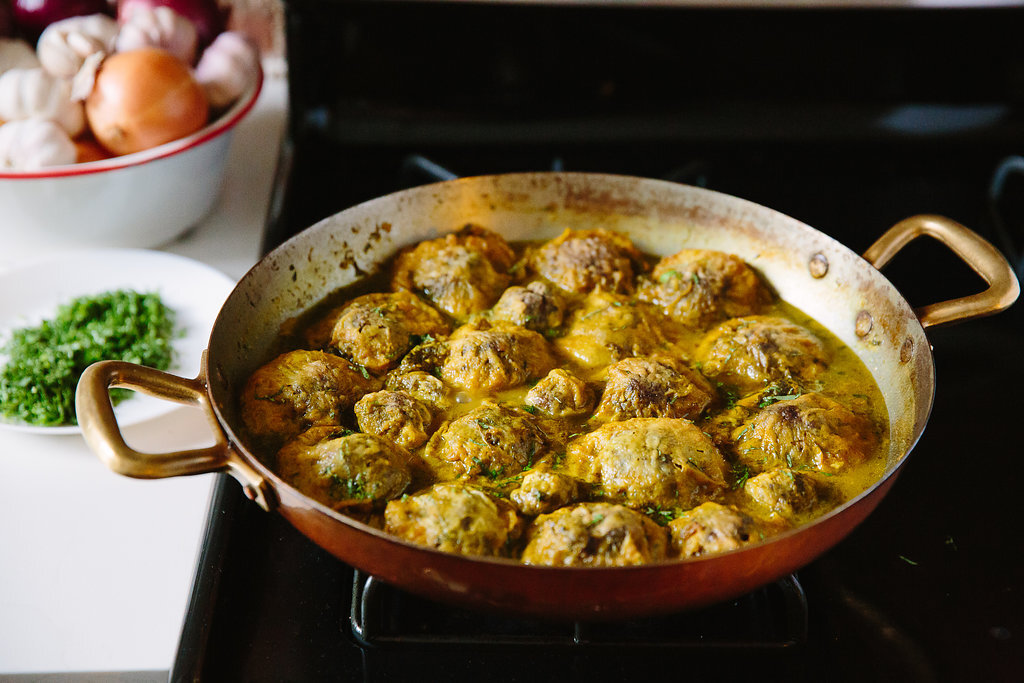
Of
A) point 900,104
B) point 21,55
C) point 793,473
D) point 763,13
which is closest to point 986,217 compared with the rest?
point 900,104

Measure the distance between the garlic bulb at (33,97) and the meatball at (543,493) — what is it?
1.38m

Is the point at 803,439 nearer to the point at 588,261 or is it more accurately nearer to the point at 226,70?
the point at 588,261

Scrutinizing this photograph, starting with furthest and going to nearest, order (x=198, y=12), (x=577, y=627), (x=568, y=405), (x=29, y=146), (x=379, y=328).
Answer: (x=198, y=12), (x=29, y=146), (x=379, y=328), (x=568, y=405), (x=577, y=627)

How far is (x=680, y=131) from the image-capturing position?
7.98 ft

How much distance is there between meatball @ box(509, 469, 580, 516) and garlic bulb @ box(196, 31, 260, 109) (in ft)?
4.45

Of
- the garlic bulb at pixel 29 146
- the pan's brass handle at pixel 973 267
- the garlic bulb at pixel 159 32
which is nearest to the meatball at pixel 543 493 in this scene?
the pan's brass handle at pixel 973 267

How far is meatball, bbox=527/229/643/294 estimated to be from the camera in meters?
1.81

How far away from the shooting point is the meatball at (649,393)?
4.88 ft

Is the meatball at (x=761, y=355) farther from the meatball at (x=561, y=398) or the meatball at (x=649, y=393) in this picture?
the meatball at (x=561, y=398)

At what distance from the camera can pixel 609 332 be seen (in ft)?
5.50

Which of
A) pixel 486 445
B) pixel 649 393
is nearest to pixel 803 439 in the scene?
pixel 649 393

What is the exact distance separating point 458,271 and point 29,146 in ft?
3.16

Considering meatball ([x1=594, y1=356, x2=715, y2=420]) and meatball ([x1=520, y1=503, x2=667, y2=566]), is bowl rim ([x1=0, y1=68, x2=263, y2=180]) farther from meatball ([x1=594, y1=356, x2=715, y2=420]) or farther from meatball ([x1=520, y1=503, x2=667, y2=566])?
meatball ([x1=520, y1=503, x2=667, y2=566])

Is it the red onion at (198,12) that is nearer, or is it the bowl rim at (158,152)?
the bowl rim at (158,152)
